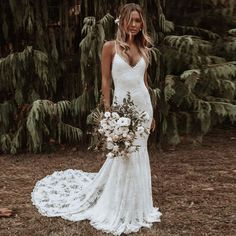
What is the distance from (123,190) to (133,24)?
1.31 m

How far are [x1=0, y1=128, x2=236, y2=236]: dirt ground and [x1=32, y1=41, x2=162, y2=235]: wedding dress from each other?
0.10 metres

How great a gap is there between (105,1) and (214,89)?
1.92 metres

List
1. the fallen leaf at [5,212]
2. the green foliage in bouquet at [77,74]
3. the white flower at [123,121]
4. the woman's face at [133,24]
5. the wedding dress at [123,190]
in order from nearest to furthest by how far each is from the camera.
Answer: the white flower at [123,121], the woman's face at [133,24], the wedding dress at [123,190], the fallen leaf at [5,212], the green foliage in bouquet at [77,74]

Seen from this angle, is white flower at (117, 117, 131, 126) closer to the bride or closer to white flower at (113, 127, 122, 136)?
white flower at (113, 127, 122, 136)

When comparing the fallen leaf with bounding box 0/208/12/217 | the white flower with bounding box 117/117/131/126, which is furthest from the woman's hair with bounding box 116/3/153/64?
the fallen leaf with bounding box 0/208/12/217

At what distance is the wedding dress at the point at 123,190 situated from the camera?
145 inches

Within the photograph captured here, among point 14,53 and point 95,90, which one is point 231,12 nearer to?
point 95,90

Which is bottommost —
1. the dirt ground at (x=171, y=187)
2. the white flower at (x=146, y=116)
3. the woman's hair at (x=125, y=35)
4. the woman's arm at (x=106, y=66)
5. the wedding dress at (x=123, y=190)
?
the dirt ground at (x=171, y=187)

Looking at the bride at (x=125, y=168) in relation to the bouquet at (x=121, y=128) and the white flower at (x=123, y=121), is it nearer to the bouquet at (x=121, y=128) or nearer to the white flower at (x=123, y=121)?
the bouquet at (x=121, y=128)

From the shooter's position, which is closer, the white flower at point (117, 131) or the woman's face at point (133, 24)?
the white flower at point (117, 131)

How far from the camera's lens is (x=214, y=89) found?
6.52m

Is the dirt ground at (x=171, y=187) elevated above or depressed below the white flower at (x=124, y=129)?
below

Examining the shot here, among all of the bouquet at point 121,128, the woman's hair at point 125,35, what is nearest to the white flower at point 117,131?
the bouquet at point 121,128

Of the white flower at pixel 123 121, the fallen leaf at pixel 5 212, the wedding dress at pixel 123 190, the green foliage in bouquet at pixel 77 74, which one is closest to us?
the white flower at pixel 123 121
